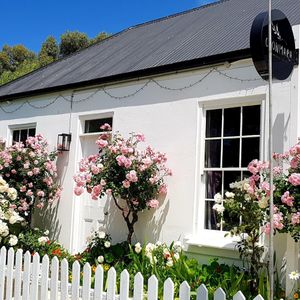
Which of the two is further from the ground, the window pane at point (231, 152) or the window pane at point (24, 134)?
the window pane at point (24, 134)

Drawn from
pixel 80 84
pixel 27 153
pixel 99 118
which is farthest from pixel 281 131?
pixel 27 153

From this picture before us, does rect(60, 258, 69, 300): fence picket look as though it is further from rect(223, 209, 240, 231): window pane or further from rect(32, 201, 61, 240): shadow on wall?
rect(32, 201, 61, 240): shadow on wall

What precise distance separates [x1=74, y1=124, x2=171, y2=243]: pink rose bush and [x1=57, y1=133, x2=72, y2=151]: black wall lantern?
1860 mm

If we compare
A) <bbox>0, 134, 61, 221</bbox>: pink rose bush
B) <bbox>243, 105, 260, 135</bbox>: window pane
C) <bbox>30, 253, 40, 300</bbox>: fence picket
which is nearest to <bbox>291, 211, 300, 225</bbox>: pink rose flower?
<bbox>243, 105, 260, 135</bbox>: window pane

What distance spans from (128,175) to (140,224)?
119cm

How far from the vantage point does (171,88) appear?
7.23 metres

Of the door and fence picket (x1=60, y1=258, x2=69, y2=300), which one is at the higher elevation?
the door

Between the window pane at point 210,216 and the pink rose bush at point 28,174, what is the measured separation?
11.4ft

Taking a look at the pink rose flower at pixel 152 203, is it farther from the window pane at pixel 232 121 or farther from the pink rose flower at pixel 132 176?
the window pane at pixel 232 121

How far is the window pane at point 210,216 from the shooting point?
6.51 metres

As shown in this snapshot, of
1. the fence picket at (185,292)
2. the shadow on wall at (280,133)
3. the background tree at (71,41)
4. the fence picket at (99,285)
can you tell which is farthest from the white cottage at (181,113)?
the background tree at (71,41)

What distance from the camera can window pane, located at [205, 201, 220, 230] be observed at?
651cm

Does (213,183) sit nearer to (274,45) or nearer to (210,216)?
(210,216)

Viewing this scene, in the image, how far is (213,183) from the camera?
664cm
